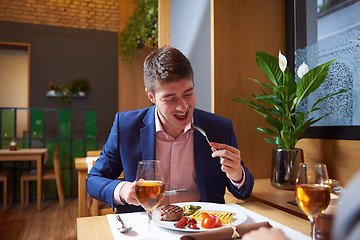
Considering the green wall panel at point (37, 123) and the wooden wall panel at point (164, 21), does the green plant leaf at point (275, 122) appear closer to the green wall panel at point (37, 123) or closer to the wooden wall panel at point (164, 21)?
the wooden wall panel at point (164, 21)

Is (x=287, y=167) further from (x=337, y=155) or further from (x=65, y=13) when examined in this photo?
(x=65, y=13)

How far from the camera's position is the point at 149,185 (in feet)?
2.86

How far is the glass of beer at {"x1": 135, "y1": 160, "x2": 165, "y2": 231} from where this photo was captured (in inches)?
34.3

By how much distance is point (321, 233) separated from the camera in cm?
Answer: 76

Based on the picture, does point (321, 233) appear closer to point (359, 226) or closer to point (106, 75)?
point (359, 226)

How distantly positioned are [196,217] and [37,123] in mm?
4974

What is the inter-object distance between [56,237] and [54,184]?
6.75 ft

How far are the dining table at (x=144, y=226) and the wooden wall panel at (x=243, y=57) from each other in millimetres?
924

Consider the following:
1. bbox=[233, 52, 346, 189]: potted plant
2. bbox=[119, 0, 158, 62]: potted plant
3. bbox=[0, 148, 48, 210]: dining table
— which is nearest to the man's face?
bbox=[233, 52, 346, 189]: potted plant

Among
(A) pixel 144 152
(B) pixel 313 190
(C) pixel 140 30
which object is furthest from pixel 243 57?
(C) pixel 140 30

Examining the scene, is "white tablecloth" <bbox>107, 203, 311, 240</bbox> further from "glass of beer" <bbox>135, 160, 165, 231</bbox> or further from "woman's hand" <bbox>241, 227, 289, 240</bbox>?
"woman's hand" <bbox>241, 227, 289, 240</bbox>

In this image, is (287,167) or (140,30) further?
(140,30)

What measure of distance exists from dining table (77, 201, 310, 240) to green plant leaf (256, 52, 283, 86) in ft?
2.66

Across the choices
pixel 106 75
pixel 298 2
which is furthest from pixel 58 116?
pixel 298 2
